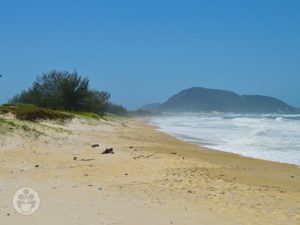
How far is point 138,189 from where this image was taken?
1073cm

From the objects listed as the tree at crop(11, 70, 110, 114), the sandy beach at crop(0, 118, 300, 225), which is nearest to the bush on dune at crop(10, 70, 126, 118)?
the tree at crop(11, 70, 110, 114)

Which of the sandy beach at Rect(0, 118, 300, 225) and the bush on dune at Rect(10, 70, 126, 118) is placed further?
the bush on dune at Rect(10, 70, 126, 118)

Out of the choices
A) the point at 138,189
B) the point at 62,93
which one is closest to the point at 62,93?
the point at 62,93

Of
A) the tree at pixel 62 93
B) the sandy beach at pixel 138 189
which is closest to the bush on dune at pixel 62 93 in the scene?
the tree at pixel 62 93

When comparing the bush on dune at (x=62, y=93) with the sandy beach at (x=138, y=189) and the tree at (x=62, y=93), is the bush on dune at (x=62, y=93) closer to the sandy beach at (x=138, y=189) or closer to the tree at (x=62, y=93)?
the tree at (x=62, y=93)

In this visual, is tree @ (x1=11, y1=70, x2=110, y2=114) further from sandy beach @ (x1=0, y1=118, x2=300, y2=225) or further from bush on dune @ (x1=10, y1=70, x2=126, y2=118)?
sandy beach @ (x1=0, y1=118, x2=300, y2=225)

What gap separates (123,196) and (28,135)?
1091 cm

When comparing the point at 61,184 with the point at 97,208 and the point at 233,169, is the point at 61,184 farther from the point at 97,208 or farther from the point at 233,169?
the point at 233,169

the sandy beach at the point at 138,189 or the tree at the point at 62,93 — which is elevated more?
the tree at the point at 62,93

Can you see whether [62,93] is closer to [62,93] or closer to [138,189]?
[62,93]

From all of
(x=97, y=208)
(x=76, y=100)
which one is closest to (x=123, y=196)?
(x=97, y=208)

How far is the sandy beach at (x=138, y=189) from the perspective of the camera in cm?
820

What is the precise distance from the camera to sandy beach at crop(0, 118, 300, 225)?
8.20m

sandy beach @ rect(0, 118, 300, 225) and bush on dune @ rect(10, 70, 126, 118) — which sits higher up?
bush on dune @ rect(10, 70, 126, 118)
